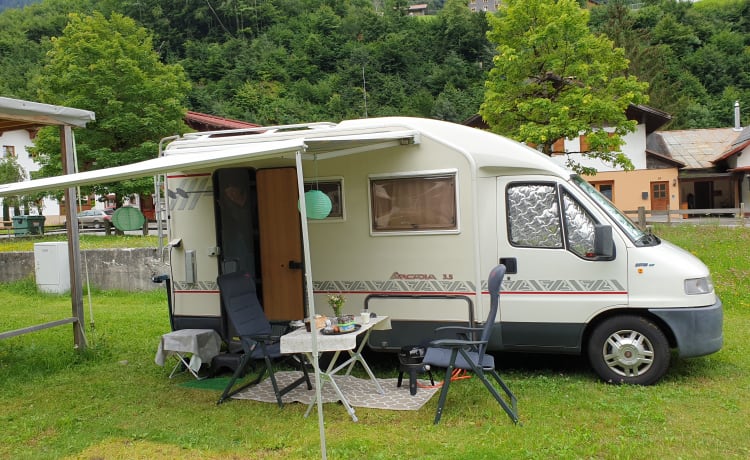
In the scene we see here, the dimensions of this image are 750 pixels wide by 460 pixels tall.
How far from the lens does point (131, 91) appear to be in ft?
64.5

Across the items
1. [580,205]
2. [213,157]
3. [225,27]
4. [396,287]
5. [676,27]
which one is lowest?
[396,287]

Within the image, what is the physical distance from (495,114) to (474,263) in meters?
12.5

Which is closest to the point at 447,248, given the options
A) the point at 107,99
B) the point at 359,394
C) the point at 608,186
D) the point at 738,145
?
the point at 359,394

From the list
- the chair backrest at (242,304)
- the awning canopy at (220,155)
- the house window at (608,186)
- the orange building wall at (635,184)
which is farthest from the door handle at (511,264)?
the house window at (608,186)

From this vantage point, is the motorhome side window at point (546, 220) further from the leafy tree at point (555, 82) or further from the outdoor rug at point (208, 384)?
the leafy tree at point (555, 82)

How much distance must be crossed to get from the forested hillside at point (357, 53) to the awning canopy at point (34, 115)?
33263 mm

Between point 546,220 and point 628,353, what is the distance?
4.68 feet

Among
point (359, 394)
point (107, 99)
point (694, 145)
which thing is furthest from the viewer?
point (694, 145)

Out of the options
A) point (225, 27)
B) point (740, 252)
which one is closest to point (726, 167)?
point (740, 252)

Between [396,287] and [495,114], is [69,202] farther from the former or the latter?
[495,114]

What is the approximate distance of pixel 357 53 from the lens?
5812 centimetres

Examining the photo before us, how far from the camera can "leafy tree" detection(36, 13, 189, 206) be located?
19141 millimetres

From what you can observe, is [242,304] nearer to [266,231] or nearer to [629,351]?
[266,231]

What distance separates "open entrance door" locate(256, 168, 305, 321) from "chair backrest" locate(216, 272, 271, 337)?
2.28 feet
